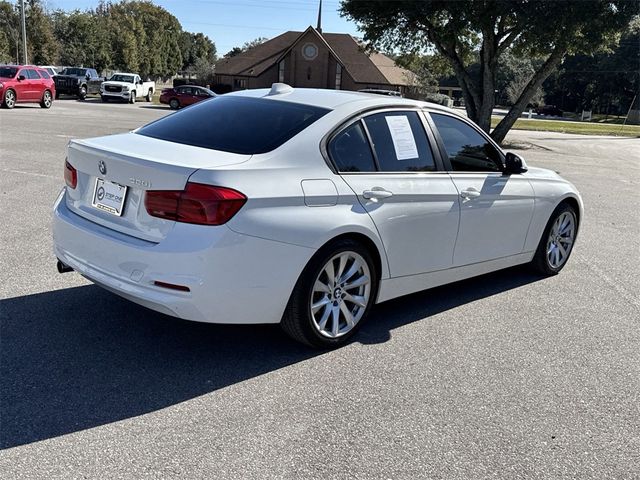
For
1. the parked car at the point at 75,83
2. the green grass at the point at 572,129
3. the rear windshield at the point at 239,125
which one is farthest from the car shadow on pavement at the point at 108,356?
the green grass at the point at 572,129

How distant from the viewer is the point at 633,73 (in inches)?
3312

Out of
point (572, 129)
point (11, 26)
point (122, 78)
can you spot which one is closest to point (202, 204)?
→ point (122, 78)

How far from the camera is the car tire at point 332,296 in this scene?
4070mm

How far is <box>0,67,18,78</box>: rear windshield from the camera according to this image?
27.3 metres

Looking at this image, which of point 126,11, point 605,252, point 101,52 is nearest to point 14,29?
point 101,52

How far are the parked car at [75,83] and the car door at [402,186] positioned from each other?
41.0 meters

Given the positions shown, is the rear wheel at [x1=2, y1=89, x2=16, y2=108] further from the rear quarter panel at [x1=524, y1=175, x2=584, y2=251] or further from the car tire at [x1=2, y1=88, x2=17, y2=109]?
the rear quarter panel at [x1=524, y1=175, x2=584, y2=251]

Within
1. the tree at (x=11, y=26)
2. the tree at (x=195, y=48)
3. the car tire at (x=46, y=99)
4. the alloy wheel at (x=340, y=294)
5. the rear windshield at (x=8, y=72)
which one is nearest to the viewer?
the alloy wheel at (x=340, y=294)

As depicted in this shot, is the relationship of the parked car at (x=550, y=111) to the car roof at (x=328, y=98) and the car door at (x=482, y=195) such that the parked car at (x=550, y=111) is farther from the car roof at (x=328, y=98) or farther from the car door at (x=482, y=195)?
the car roof at (x=328, y=98)

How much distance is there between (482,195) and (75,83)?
41132 millimetres

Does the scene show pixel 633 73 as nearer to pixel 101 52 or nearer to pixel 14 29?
pixel 101 52

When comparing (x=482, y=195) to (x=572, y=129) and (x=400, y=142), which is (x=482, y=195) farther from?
(x=572, y=129)

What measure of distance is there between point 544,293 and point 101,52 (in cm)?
6578

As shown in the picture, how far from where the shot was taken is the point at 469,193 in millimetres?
5148
